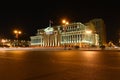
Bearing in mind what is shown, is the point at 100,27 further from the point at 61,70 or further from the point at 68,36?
the point at 61,70

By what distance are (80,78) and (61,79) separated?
78cm

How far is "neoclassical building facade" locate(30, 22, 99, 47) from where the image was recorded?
127000mm

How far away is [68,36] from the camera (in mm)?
135250

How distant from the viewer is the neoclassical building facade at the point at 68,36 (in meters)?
127

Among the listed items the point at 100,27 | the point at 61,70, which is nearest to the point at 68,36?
the point at 100,27

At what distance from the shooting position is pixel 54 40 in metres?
146

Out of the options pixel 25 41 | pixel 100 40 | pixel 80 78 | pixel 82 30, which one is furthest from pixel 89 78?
pixel 25 41

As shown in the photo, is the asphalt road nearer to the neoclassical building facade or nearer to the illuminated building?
the neoclassical building facade

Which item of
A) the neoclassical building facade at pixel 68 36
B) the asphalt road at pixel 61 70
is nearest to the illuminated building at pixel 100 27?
the neoclassical building facade at pixel 68 36

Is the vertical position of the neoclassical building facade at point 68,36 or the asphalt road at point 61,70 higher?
the neoclassical building facade at point 68,36

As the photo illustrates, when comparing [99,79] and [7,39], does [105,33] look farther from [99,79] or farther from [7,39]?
[99,79]

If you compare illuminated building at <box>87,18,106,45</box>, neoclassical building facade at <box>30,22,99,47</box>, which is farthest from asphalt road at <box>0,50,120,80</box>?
illuminated building at <box>87,18,106,45</box>

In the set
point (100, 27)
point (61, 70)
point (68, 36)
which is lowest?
point (61, 70)

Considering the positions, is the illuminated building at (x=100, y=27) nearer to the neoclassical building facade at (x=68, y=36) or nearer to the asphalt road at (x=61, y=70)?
the neoclassical building facade at (x=68, y=36)
